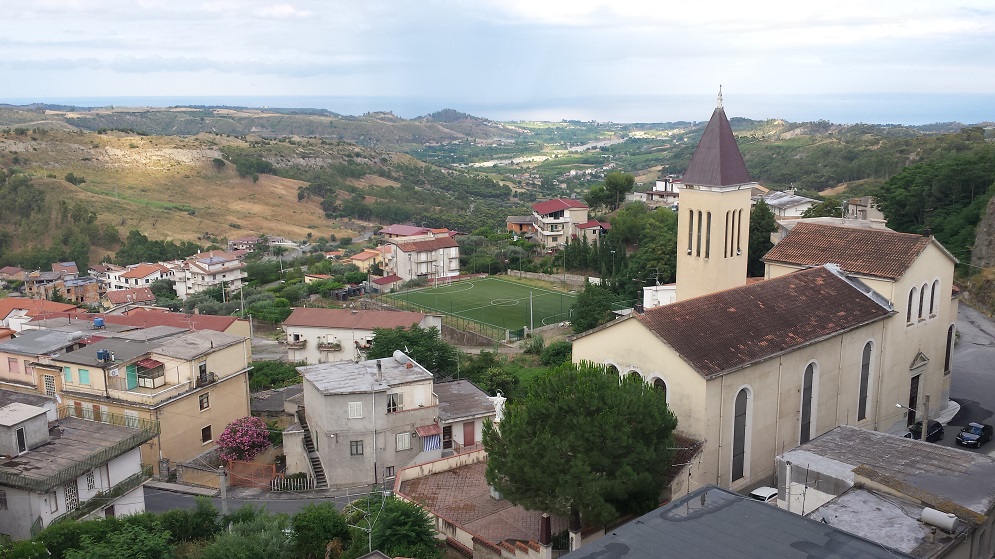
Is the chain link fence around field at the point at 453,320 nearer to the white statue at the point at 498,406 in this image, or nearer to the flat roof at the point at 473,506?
the white statue at the point at 498,406

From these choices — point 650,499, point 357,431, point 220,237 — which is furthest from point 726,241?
point 220,237

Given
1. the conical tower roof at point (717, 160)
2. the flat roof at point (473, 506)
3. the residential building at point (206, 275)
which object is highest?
the conical tower roof at point (717, 160)

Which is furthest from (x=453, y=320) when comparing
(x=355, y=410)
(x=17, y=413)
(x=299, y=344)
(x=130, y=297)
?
(x=17, y=413)

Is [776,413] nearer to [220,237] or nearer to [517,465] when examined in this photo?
[517,465]

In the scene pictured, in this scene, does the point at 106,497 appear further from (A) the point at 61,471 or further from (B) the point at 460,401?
(B) the point at 460,401

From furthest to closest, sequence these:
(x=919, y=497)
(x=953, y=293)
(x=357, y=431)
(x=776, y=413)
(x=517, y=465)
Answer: (x=953, y=293)
(x=357, y=431)
(x=776, y=413)
(x=517, y=465)
(x=919, y=497)

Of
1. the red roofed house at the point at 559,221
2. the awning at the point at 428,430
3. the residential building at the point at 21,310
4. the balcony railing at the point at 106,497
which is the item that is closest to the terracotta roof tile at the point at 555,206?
the red roofed house at the point at 559,221
